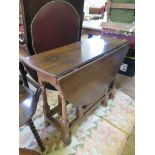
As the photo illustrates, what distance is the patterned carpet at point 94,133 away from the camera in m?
1.45

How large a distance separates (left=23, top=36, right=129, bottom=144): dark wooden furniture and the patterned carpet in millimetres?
123

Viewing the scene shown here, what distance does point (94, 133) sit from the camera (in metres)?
1.61

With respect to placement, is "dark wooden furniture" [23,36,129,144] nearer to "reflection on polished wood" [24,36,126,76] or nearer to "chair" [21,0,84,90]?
"reflection on polished wood" [24,36,126,76]

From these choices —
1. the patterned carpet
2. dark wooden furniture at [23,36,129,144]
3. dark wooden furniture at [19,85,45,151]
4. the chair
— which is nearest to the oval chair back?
the chair

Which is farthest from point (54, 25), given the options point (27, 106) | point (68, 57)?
point (27, 106)

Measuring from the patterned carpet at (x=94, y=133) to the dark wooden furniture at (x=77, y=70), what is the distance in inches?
4.8

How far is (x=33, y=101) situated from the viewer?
124 centimetres

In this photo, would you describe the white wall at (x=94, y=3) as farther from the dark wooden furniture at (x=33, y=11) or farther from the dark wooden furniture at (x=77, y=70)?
the dark wooden furniture at (x=77, y=70)

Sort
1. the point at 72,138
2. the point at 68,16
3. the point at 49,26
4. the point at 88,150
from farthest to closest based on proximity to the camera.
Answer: the point at 68,16 → the point at 49,26 → the point at 72,138 → the point at 88,150

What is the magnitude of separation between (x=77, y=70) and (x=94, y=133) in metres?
0.79
